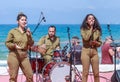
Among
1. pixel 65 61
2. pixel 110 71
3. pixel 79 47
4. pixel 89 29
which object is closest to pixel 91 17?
pixel 89 29

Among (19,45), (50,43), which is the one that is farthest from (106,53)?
(19,45)

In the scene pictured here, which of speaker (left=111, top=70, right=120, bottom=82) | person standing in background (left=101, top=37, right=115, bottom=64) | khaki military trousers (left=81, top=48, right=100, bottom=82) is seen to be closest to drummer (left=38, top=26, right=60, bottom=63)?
khaki military trousers (left=81, top=48, right=100, bottom=82)

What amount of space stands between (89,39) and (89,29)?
173 millimetres

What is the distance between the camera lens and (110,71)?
10.0m

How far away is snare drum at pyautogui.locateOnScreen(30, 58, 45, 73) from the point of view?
7.93 meters

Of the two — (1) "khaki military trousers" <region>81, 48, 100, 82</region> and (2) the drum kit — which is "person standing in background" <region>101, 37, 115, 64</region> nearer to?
(2) the drum kit

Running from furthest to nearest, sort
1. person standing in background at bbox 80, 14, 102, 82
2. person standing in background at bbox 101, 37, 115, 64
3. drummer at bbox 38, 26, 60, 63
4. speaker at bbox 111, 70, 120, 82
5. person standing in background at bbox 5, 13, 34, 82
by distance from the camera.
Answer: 1. person standing in background at bbox 101, 37, 115, 64
2. drummer at bbox 38, 26, 60, 63
3. speaker at bbox 111, 70, 120, 82
4. person standing in background at bbox 80, 14, 102, 82
5. person standing in background at bbox 5, 13, 34, 82

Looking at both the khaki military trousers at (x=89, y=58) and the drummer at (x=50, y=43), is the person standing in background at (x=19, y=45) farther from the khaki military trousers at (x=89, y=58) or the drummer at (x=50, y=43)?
the drummer at (x=50, y=43)

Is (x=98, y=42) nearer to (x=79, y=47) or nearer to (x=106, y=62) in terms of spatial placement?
(x=79, y=47)

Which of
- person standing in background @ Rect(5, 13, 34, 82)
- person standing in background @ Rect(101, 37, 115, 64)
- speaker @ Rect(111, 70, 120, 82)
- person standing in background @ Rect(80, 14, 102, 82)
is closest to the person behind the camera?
person standing in background @ Rect(5, 13, 34, 82)

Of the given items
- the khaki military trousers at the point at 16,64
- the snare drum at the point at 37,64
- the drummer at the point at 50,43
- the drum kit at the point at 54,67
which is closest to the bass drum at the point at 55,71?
the drum kit at the point at 54,67

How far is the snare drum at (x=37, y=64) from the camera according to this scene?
7.93 metres

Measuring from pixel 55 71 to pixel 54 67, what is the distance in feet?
0.35

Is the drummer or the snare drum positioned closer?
the snare drum
